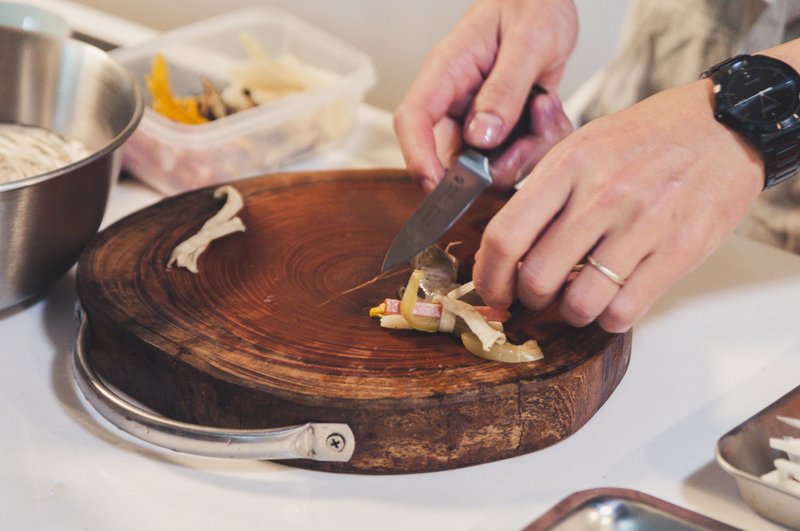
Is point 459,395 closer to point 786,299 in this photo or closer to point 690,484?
point 690,484

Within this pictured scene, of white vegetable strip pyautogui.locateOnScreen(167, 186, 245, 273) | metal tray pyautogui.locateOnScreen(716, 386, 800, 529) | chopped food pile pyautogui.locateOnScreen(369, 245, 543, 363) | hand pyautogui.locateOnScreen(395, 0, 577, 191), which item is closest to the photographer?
metal tray pyautogui.locateOnScreen(716, 386, 800, 529)

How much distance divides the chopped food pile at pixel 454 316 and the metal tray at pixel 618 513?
5.6 inches

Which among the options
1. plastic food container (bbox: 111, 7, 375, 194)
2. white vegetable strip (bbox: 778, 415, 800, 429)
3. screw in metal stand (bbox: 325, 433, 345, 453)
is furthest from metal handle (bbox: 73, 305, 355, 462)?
plastic food container (bbox: 111, 7, 375, 194)

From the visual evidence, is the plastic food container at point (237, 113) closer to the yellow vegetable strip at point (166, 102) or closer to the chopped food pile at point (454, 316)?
the yellow vegetable strip at point (166, 102)

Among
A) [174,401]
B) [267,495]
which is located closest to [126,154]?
[174,401]

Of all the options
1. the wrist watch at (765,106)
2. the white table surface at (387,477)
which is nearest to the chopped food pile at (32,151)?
the white table surface at (387,477)

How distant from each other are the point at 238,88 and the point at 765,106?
31.9 inches

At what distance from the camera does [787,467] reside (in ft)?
2.59

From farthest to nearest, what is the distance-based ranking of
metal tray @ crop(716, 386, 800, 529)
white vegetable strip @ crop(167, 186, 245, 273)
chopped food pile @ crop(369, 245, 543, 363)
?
white vegetable strip @ crop(167, 186, 245, 273)
chopped food pile @ crop(369, 245, 543, 363)
metal tray @ crop(716, 386, 800, 529)

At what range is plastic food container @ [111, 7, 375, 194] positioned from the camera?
1316mm

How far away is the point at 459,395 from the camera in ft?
2.70

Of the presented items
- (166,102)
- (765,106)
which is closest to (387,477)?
(765,106)

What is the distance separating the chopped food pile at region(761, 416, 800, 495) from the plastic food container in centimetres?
83

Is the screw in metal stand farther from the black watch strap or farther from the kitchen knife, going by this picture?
the black watch strap
